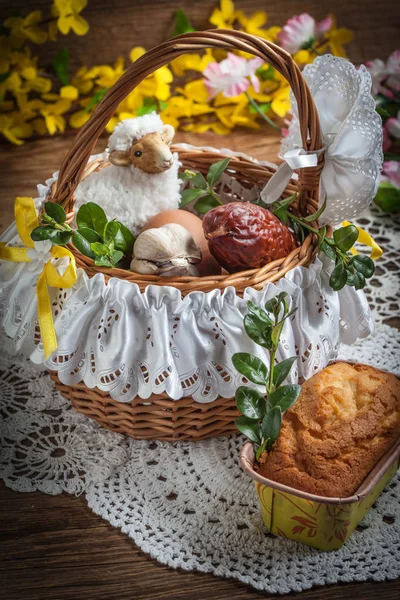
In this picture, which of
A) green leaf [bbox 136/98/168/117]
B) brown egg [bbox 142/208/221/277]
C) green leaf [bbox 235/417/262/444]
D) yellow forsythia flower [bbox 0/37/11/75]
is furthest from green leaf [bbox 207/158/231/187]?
yellow forsythia flower [bbox 0/37/11/75]

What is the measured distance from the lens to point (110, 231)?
49.9 inches

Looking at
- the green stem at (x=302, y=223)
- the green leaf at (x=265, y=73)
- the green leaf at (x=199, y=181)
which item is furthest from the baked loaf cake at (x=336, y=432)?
the green leaf at (x=265, y=73)

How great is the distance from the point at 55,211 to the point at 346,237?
47cm

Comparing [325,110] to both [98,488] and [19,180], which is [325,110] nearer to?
[98,488]

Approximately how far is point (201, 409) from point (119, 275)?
25 cm

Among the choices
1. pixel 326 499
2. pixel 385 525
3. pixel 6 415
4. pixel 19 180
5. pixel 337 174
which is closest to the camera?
pixel 326 499

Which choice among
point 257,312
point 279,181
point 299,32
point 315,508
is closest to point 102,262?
point 257,312

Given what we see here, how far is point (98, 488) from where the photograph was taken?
122 centimetres

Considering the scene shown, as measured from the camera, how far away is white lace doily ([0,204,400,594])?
42.8 inches

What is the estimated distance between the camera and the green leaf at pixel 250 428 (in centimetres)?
106

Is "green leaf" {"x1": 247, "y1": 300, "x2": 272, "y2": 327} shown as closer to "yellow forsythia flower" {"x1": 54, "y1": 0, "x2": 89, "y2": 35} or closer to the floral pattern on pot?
the floral pattern on pot

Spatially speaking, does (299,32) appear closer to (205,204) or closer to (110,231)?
(205,204)

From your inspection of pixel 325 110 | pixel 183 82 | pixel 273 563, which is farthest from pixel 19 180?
pixel 273 563

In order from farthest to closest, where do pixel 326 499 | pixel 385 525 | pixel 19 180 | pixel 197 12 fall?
pixel 197 12 < pixel 19 180 < pixel 385 525 < pixel 326 499
